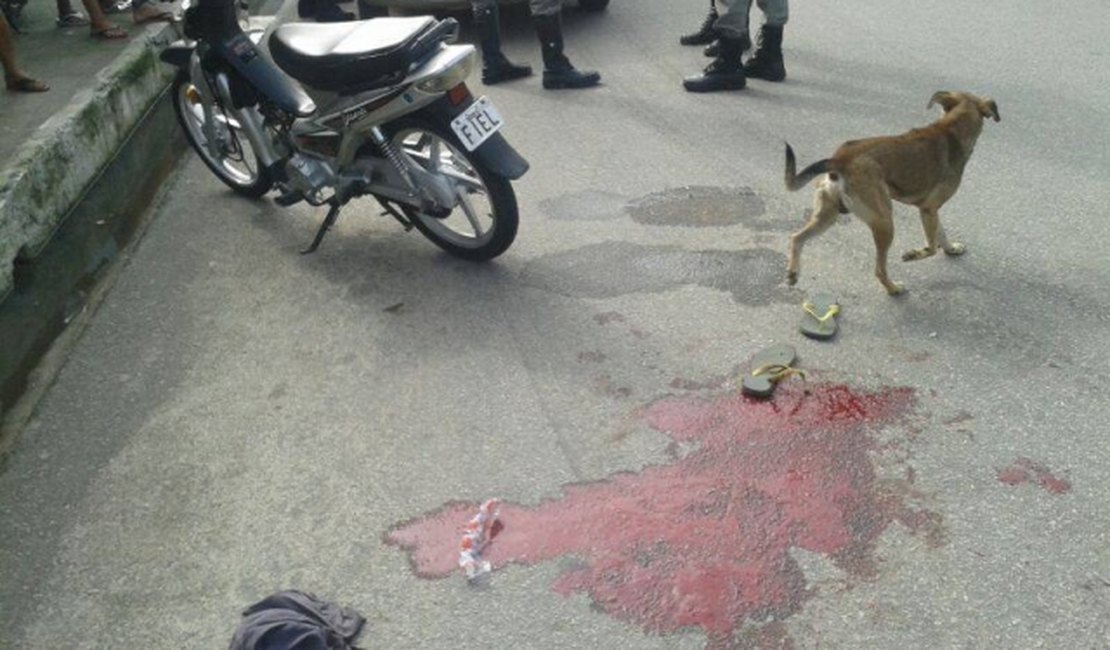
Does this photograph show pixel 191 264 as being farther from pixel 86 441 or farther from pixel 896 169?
pixel 896 169

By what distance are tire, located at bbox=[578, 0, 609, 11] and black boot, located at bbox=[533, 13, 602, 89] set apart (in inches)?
68.7

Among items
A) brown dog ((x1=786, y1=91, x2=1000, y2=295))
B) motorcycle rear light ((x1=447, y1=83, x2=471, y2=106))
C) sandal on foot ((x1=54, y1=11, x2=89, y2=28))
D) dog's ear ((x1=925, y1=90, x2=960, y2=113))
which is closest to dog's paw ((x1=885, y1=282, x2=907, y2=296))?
brown dog ((x1=786, y1=91, x2=1000, y2=295))

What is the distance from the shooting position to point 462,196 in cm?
464

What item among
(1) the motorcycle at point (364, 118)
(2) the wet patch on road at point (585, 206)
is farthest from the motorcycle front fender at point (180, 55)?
(2) the wet patch on road at point (585, 206)

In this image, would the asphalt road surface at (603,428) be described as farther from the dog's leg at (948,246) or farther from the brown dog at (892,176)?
the brown dog at (892,176)

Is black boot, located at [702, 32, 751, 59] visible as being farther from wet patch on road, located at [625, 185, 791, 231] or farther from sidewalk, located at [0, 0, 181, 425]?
sidewalk, located at [0, 0, 181, 425]

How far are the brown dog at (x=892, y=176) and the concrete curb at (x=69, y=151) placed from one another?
3.74 metres

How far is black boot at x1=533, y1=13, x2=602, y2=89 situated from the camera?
6793 millimetres

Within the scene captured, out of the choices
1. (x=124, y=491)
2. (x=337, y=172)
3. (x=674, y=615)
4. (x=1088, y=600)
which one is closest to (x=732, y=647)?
(x=674, y=615)

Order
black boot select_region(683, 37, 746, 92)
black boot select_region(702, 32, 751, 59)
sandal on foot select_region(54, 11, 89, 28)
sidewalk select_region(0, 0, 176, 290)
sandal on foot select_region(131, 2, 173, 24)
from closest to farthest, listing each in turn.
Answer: sidewalk select_region(0, 0, 176, 290), black boot select_region(683, 37, 746, 92), black boot select_region(702, 32, 751, 59), sandal on foot select_region(131, 2, 173, 24), sandal on foot select_region(54, 11, 89, 28)

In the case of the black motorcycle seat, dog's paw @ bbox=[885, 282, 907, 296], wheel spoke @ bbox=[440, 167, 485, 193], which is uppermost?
the black motorcycle seat

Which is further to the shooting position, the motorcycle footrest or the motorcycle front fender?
the motorcycle front fender

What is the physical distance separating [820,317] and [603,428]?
1127mm

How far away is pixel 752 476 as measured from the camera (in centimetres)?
328
